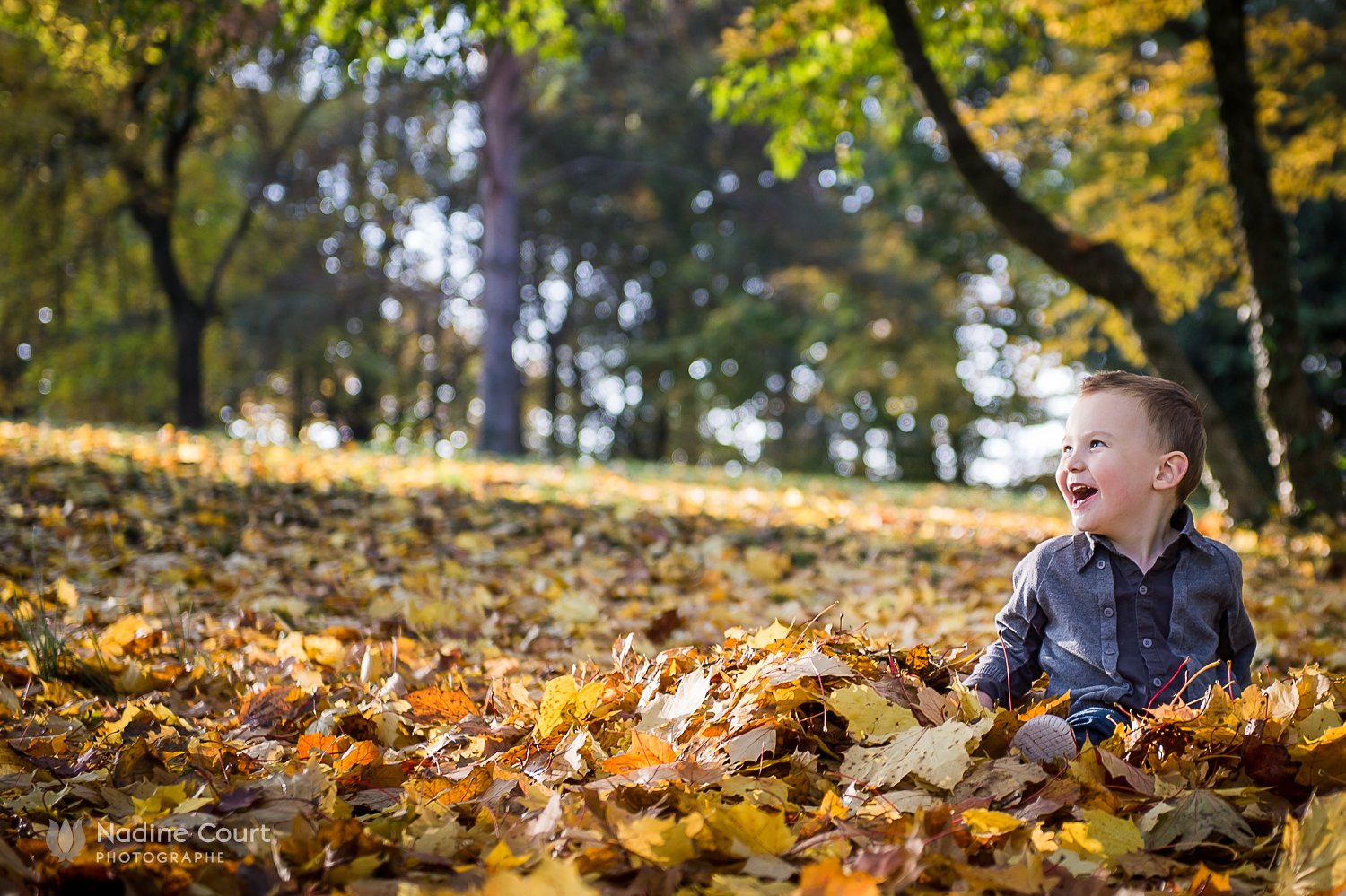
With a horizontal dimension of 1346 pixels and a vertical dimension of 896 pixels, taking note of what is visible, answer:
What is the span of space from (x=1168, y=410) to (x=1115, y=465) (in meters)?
0.16

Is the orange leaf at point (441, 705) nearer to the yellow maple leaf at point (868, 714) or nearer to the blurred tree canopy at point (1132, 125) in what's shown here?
the yellow maple leaf at point (868, 714)

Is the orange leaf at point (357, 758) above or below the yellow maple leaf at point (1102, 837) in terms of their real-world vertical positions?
below

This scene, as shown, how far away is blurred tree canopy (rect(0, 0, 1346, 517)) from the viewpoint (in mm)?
5910

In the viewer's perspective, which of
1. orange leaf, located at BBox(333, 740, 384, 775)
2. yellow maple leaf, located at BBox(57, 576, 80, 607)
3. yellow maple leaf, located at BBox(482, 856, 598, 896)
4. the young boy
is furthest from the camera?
yellow maple leaf, located at BBox(57, 576, 80, 607)

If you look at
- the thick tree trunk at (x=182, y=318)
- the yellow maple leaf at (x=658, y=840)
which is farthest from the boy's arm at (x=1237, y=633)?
the thick tree trunk at (x=182, y=318)

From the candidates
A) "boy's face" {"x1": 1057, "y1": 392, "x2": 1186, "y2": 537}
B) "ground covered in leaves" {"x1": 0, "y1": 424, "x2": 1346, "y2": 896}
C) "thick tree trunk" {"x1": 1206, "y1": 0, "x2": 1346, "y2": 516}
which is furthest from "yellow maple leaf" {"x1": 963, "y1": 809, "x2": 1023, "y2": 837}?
"thick tree trunk" {"x1": 1206, "y1": 0, "x2": 1346, "y2": 516}

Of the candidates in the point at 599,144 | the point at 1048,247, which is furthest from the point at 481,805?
the point at 599,144

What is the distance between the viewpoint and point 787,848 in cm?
138

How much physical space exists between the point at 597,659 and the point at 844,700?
1.35 metres

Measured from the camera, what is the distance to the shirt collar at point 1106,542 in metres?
2.03

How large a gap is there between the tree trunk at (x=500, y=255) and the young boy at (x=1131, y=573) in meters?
11.3

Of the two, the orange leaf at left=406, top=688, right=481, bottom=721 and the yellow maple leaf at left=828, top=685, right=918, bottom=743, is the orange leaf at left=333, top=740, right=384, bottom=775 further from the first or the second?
the yellow maple leaf at left=828, top=685, right=918, bottom=743

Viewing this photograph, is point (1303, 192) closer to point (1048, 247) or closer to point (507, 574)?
point (1048, 247)

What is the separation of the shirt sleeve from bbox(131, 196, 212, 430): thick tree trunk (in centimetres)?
1308
